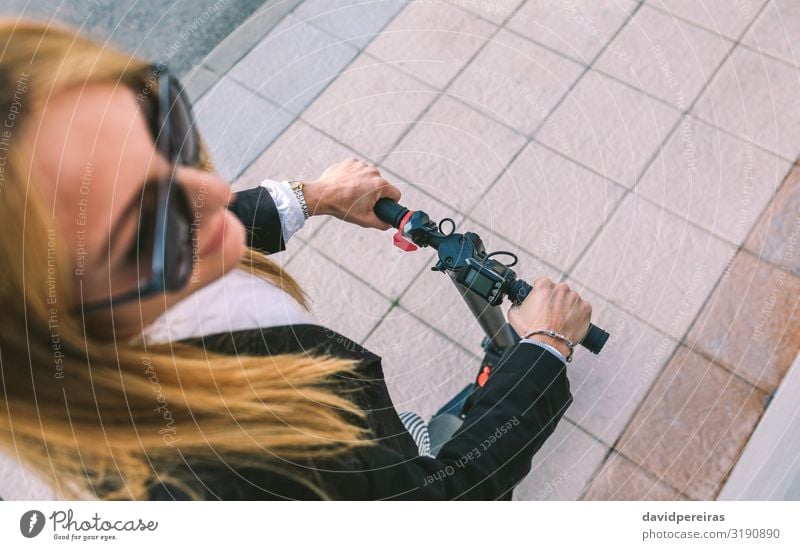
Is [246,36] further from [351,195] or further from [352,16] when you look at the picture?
[351,195]

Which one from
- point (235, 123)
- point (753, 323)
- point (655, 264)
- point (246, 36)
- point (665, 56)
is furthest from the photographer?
point (246, 36)

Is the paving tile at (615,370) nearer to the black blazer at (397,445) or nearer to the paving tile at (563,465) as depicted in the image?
the paving tile at (563,465)

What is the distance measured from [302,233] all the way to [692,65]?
127cm

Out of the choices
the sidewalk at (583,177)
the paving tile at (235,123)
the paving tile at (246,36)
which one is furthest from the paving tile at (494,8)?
the paving tile at (235,123)

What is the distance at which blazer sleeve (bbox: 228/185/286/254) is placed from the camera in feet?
3.51

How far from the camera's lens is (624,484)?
1.38 m

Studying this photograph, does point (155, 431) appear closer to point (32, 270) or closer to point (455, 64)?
point (32, 270)

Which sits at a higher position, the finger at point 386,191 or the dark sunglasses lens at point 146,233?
the finger at point 386,191

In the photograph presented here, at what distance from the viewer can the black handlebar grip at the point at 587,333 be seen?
0.99 meters

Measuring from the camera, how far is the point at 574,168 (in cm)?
176

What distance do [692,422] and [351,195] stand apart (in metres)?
0.98

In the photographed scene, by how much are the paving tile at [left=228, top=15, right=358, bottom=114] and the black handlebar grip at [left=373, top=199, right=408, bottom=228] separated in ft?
3.19

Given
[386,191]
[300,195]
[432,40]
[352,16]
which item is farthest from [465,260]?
[352,16]

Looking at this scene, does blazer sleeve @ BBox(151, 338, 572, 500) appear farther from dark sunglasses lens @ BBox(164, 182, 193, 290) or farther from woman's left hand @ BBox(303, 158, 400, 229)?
woman's left hand @ BBox(303, 158, 400, 229)
